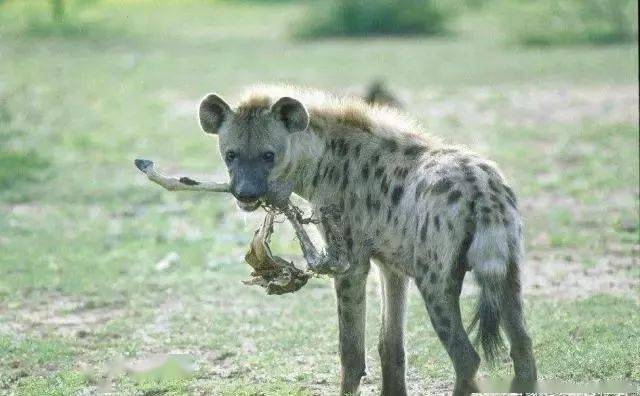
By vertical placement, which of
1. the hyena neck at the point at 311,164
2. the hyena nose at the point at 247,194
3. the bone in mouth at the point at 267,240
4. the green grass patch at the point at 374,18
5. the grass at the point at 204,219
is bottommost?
the grass at the point at 204,219

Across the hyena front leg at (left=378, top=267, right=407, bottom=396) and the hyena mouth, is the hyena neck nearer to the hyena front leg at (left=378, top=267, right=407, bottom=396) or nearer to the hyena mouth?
the hyena mouth

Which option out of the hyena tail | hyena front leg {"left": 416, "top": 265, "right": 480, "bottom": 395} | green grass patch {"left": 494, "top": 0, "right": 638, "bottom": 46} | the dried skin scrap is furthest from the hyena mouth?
green grass patch {"left": 494, "top": 0, "right": 638, "bottom": 46}

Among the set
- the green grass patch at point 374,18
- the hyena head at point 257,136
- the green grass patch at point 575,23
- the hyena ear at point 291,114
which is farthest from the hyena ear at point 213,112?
the green grass patch at point 374,18

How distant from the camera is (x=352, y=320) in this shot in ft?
17.6

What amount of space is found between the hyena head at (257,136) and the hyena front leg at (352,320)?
0.51m

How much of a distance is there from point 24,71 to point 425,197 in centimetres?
1373

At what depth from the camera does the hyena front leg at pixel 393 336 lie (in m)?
5.46

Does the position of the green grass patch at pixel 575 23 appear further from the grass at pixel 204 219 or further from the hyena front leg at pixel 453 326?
the hyena front leg at pixel 453 326

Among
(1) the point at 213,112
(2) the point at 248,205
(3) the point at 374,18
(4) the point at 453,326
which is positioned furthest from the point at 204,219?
(3) the point at 374,18

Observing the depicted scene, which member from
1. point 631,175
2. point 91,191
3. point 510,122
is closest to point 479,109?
point 510,122

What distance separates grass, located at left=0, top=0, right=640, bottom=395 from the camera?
6.09 meters

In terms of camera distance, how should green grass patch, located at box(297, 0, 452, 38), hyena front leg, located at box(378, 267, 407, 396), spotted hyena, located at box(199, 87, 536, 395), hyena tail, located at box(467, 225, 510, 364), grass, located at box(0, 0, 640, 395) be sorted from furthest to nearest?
1. green grass patch, located at box(297, 0, 452, 38)
2. grass, located at box(0, 0, 640, 395)
3. hyena front leg, located at box(378, 267, 407, 396)
4. spotted hyena, located at box(199, 87, 536, 395)
5. hyena tail, located at box(467, 225, 510, 364)

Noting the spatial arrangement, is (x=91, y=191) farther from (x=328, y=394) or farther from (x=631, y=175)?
(x=328, y=394)

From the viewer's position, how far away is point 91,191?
10.7m
